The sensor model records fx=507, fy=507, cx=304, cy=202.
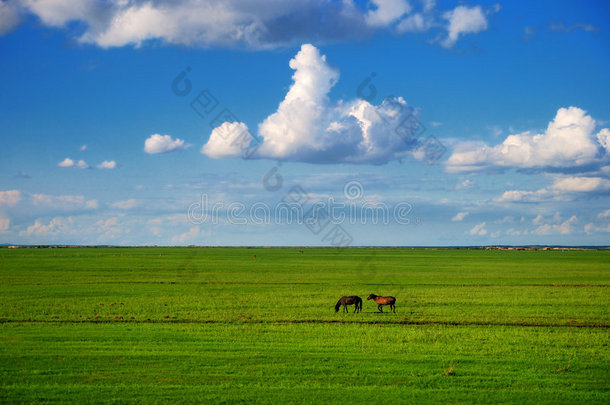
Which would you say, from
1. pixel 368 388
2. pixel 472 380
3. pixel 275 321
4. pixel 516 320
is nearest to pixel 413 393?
pixel 368 388

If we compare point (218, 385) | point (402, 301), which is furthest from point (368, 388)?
point (402, 301)

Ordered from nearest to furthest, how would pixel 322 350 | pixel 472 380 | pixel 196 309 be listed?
pixel 472 380
pixel 322 350
pixel 196 309

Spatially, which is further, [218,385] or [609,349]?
[609,349]

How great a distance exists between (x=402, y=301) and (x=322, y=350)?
56.4 feet

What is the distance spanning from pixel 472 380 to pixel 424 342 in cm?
526

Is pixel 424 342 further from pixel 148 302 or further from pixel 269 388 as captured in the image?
pixel 148 302

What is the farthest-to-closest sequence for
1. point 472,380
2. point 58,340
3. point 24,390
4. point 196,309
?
1. point 196,309
2. point 58,340
3. point 472,380
4. point 24,390

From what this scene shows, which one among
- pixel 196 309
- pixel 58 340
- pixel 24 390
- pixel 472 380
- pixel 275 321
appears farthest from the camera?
pixel 196 309

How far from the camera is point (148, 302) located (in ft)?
107

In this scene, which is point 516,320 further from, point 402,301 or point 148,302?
point 148,302

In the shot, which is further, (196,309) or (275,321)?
(196,309)

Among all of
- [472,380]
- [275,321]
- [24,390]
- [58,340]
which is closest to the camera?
[24,390]

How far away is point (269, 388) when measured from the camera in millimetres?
13461

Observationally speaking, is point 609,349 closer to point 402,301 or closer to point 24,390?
point 402,301
